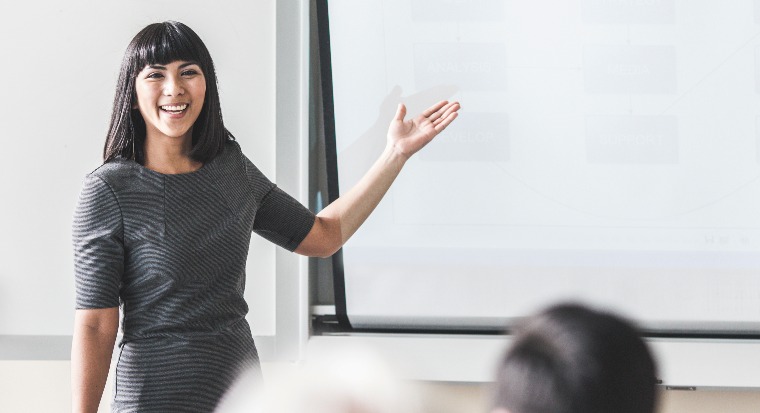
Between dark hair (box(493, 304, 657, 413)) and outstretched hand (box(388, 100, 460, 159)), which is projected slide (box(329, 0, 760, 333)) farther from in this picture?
dark hair (box(493, 304, 657, 413))

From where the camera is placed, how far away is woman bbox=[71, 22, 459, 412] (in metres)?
1.30

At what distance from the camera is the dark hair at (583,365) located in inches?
17.5

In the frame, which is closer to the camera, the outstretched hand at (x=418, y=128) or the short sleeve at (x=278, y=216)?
the short sleeve at (x=278, y=216)

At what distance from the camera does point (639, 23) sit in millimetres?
1967

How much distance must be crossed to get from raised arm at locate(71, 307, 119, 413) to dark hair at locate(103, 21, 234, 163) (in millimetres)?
268

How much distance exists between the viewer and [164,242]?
4.36ft

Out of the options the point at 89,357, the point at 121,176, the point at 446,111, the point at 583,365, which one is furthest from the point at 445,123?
the point at 583,365

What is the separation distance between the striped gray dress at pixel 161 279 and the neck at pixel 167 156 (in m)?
0.03

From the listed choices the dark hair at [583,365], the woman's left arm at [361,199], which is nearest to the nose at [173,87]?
the woman's left arm at [361,199]

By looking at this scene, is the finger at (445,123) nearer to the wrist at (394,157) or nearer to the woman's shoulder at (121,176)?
the wrist at (394,157)

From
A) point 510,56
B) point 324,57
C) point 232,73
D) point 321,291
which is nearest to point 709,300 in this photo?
point 510,56

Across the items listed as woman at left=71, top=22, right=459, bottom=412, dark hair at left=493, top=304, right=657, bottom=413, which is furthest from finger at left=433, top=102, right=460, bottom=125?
dark hair at left=493, top=304, right=657, bottom=413

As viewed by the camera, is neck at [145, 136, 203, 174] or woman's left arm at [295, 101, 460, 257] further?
woman's left arm at [295, 101, 460, 257]

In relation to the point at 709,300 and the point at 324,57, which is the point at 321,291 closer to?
the point at 324,57
